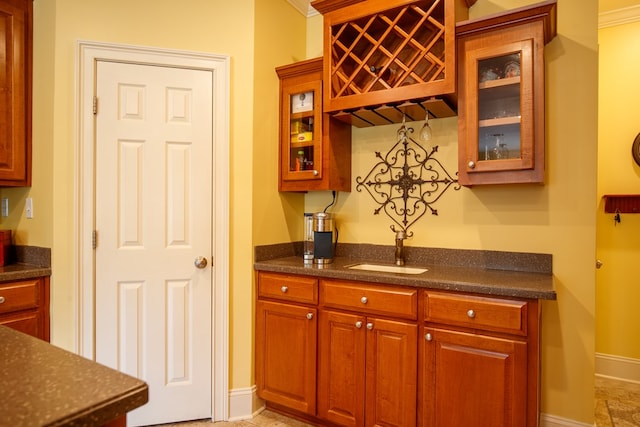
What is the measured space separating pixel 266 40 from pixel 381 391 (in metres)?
2.27

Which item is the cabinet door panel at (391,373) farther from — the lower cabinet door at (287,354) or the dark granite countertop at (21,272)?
the dark granite countertop at (21,272)

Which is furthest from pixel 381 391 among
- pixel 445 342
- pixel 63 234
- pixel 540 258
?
pixel 63 234

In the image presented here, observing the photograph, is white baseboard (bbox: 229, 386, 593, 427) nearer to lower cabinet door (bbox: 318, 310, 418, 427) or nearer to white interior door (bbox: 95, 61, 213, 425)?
white interior door (bbox: 95, 61, 213, 425)

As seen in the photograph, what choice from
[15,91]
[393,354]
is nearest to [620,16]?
[393,354]

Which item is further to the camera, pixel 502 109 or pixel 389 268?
pixel 389 268

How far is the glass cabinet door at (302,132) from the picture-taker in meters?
2.44

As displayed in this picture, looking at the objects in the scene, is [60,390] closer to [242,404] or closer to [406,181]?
[242,404]

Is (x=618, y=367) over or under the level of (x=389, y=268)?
under

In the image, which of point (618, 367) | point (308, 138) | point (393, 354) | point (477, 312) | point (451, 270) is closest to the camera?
point (477, 312)

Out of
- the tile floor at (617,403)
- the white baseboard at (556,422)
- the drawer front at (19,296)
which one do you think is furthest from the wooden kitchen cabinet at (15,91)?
the tile floor at (617,403)

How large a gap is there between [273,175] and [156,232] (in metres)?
0.84

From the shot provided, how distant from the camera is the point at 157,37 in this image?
2.25 meters

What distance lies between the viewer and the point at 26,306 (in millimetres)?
2082

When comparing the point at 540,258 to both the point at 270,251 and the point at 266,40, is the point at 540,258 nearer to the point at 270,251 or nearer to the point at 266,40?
the point at 270,251
